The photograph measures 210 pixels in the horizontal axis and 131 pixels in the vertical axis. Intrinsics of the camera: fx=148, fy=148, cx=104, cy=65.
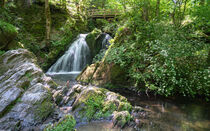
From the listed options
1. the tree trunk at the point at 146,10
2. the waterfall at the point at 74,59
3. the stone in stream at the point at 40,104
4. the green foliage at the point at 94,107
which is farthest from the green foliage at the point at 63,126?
the waterfall at the point at 74,59

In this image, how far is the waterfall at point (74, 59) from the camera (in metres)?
13.3

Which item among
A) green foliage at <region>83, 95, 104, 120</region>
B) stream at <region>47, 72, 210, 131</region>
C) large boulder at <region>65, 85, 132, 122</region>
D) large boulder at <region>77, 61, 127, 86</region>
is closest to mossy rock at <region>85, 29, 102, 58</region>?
large boulder at <region>77, 61, 127, 86</region>

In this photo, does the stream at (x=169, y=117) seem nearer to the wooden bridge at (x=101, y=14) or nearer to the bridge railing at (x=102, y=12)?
the bridge railing at (x=102, y=12)

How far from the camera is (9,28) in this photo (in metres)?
8.45

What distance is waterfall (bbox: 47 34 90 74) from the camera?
1330 cm

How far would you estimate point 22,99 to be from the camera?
180 inches

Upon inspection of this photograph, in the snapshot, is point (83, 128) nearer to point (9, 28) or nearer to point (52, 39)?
point (9, 28)

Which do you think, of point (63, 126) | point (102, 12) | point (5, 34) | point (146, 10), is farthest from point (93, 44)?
point (63, 126)

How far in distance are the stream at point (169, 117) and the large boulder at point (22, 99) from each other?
1.27 meters

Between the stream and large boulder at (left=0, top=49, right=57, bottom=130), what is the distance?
1274 mm

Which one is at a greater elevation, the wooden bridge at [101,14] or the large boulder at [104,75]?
the wooden bridge at [101,14]

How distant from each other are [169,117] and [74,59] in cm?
1053

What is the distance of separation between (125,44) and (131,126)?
5232 mm

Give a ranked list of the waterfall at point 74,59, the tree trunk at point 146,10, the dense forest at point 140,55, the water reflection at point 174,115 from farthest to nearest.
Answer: the waterfall at point 74,59 < the tree trunk at point 146,10 < the dense forest at point 140,55 < the water reflection at point 174,115
